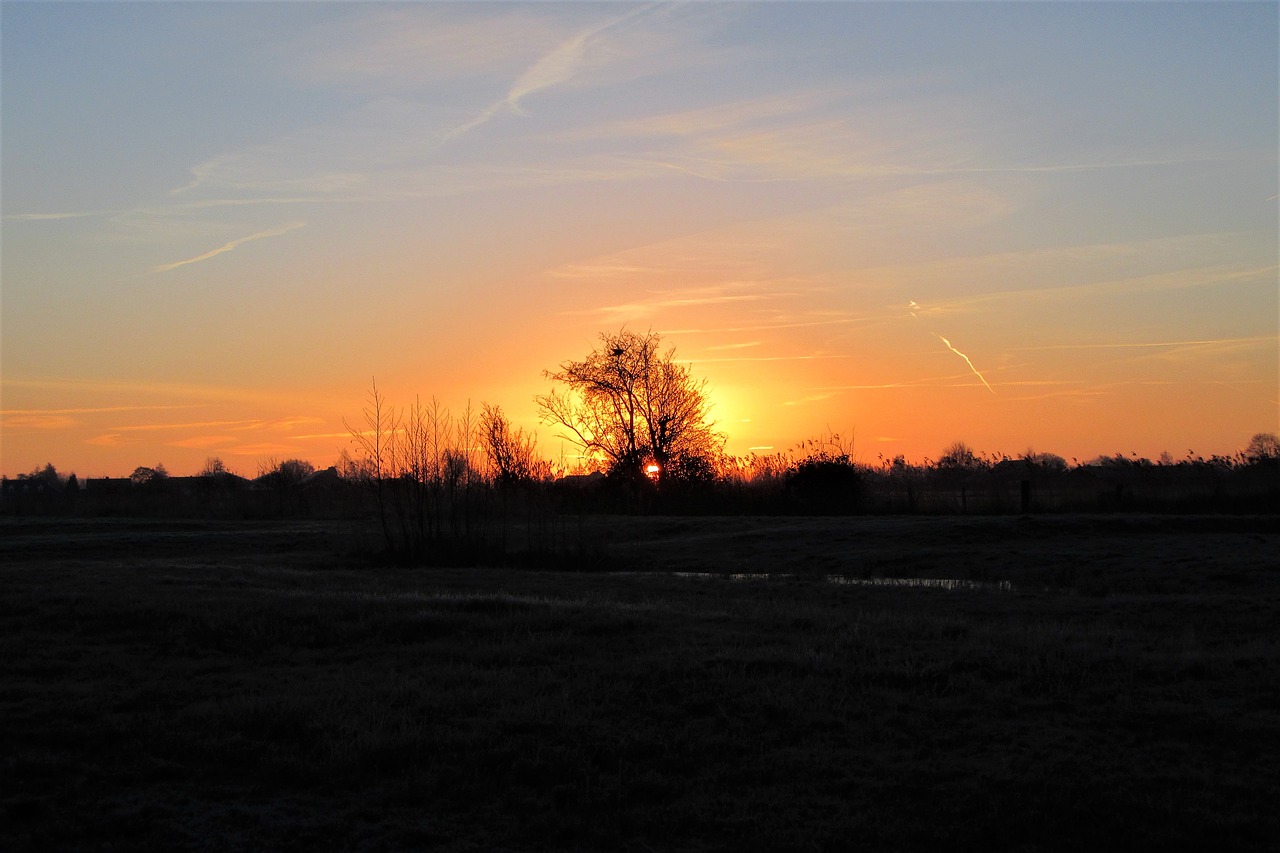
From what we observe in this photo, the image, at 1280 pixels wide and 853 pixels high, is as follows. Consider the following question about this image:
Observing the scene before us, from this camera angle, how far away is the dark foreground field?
6023 mm

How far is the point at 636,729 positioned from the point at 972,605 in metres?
9.25

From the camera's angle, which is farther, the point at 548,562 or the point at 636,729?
the point at 548,562

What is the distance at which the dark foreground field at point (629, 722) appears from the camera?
19.8ft

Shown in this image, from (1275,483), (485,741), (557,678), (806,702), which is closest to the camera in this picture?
(485,741)

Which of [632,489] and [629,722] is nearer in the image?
[629,722]

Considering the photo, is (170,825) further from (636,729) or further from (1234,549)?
(1234,549)

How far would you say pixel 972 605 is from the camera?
50.9ft

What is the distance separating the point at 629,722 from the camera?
26.3 feet

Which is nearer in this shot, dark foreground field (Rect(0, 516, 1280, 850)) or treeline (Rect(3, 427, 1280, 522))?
dark foreground field (Rect(0, 516, 1280, 850))

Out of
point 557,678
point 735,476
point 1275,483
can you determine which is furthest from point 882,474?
point 557,678

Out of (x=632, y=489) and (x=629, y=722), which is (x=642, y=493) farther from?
(x=629, y=722)

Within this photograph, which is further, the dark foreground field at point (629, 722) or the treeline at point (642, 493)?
the treeline at point (642, 493)

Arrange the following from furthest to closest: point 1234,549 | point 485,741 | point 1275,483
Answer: point 1275,483 → point 1234,549 → point 485,741

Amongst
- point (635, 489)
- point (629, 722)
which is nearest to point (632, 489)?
point (635, 489)
